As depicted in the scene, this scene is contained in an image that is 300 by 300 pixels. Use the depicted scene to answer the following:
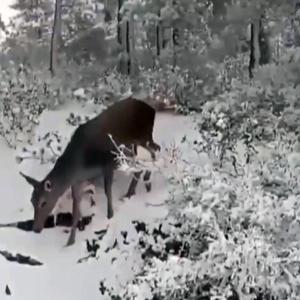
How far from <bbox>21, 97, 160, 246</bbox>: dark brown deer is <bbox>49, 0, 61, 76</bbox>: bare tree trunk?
309 millimetres

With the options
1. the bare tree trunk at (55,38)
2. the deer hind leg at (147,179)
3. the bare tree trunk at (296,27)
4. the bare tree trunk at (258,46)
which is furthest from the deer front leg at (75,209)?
the bare tree trunk at (296,27)

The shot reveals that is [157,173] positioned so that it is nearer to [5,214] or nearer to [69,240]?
[69,240]

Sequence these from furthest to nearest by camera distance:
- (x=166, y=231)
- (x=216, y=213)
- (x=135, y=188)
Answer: (x=135, y=188) → (x=166, y=231) → (x=216, y=213)

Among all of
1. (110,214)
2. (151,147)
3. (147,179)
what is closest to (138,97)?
(151,147)

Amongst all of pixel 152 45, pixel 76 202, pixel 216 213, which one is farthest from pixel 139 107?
pixel 216 213

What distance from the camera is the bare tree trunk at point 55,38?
3225 mm

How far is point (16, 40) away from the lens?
3246mm

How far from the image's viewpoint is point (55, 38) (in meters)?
3.25

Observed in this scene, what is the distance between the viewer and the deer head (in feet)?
10.0

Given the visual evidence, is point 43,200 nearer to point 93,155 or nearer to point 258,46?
point 93,155

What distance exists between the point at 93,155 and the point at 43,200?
27cm

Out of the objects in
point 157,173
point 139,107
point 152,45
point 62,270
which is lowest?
point 62,270

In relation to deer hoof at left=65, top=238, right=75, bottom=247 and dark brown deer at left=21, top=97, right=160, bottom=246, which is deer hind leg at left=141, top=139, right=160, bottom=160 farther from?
deer hoof at left=65, top=238, right=75, bottom=247

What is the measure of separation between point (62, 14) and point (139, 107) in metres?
0.52
